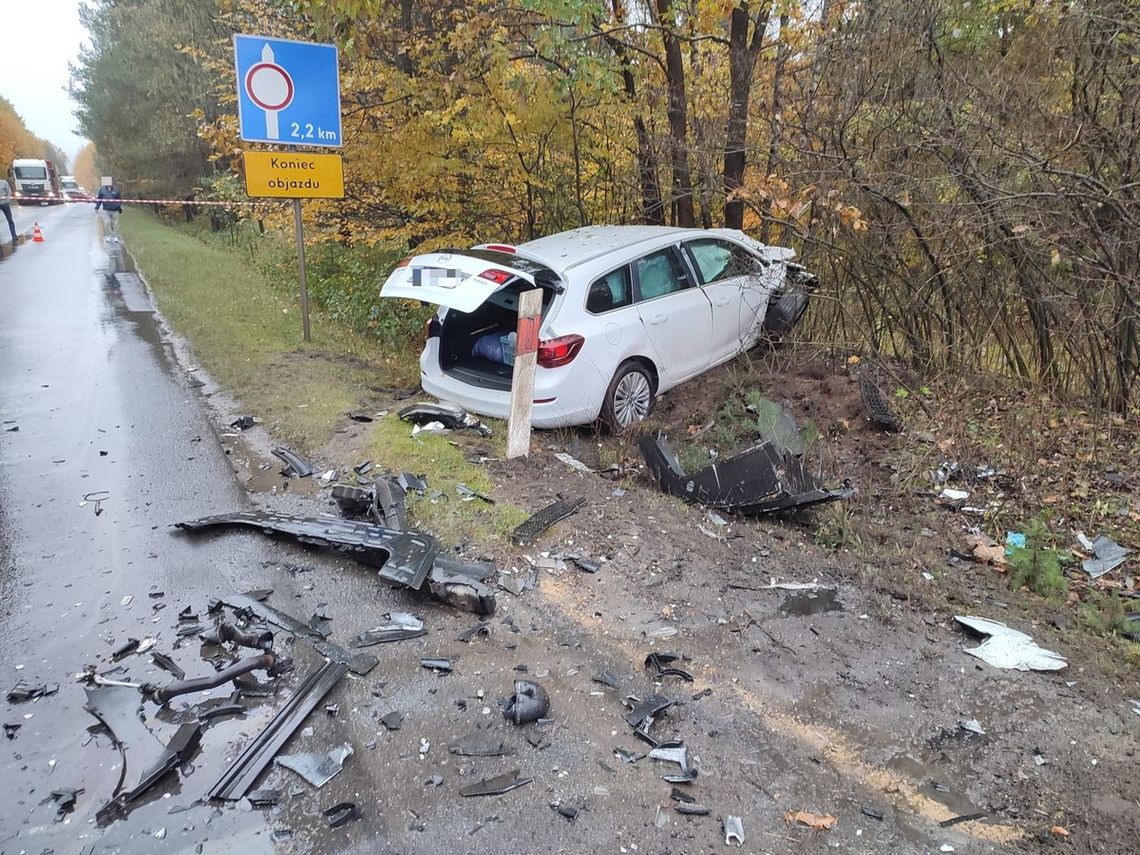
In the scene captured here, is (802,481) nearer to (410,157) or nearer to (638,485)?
(638,485)

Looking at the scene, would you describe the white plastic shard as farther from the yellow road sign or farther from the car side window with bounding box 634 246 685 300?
Result: the yellow road sign

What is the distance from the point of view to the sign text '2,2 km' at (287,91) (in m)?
7.82

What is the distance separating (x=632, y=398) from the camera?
22.3ft

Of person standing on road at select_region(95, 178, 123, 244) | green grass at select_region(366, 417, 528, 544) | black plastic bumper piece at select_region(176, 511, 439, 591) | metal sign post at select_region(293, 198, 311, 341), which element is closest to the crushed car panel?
green grass at select_region(366, 417, 528, 544)

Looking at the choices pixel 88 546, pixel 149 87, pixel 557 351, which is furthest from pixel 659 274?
pixel 149 87

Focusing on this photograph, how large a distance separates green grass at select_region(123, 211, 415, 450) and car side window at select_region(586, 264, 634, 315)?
249 centimetres

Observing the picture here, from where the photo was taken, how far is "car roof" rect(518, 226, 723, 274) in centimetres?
645

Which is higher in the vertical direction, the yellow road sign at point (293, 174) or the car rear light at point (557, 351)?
the yellow road sign at point (293, 174)

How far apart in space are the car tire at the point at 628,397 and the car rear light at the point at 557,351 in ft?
2.02

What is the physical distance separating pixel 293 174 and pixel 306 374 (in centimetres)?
256

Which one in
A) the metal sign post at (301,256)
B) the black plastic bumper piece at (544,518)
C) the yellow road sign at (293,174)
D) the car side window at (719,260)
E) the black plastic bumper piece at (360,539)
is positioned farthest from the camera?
the metal sign post at (301,256)

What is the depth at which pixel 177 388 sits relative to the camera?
7.52 meters

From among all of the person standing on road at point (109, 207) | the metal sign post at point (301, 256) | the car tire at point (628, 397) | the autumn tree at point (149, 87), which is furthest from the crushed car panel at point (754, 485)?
the autumn tree at point (149, 87)

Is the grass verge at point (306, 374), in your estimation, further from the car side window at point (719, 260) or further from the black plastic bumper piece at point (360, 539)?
the car side window at point (719, 260)
